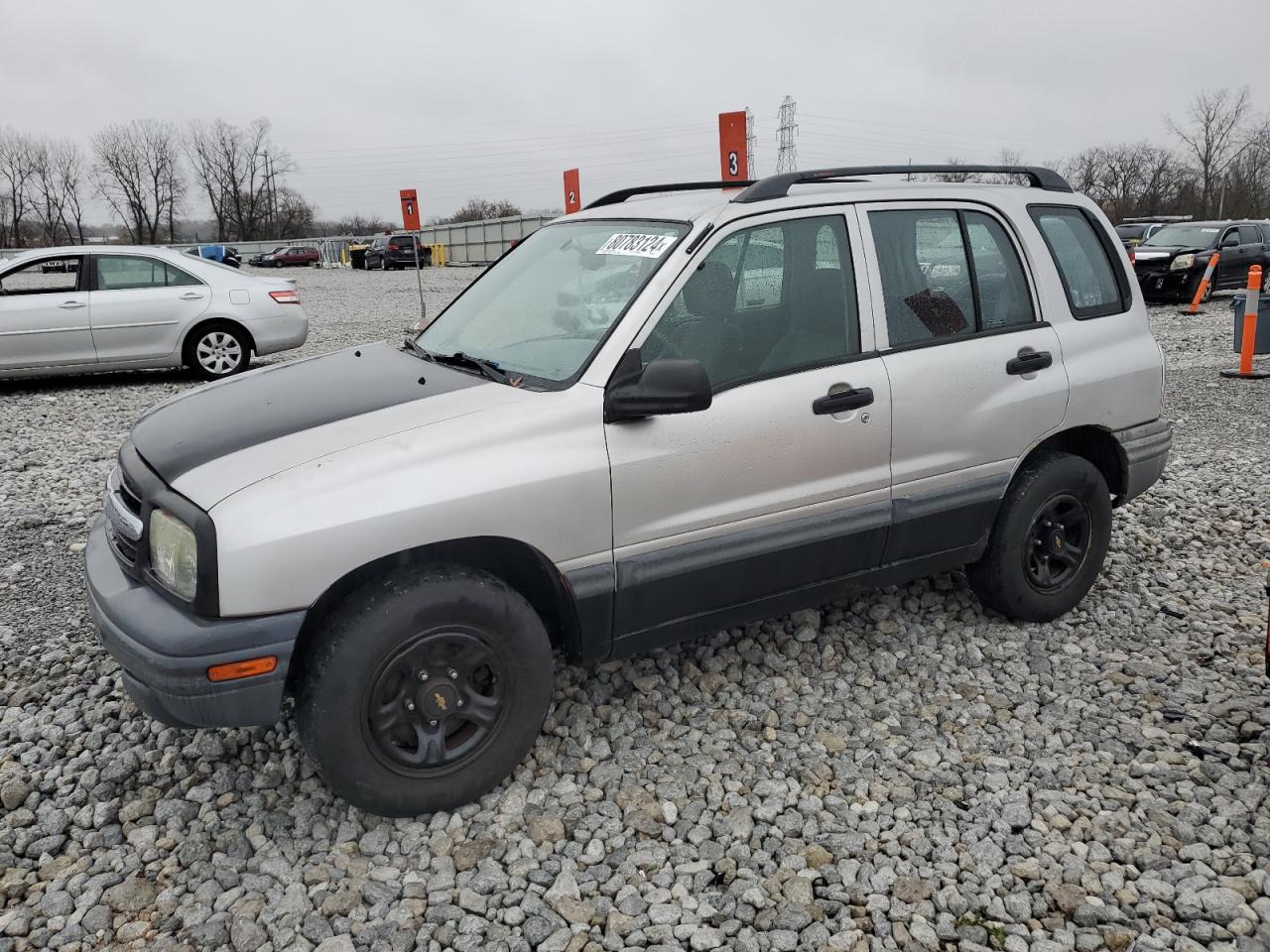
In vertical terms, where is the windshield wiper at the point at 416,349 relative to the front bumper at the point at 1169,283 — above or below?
above

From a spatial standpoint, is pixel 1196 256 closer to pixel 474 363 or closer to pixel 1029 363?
pixel 1029 363

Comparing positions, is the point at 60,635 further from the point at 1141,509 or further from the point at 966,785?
the point at 1141,509

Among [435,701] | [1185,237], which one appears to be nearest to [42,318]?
[435,701]

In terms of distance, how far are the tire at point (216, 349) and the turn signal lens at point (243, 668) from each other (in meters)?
9.07

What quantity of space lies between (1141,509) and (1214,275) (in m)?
16.0

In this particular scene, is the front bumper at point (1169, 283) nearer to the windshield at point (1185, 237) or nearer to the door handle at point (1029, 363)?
the windshield at point (1185, 237)

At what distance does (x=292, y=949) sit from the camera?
2.65 metres

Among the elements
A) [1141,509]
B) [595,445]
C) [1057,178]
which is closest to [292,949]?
[595,445]

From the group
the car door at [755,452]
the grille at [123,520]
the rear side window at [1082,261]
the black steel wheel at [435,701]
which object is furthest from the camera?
the rear side window at [1082,261]

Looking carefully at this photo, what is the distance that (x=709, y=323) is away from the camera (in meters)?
3.45

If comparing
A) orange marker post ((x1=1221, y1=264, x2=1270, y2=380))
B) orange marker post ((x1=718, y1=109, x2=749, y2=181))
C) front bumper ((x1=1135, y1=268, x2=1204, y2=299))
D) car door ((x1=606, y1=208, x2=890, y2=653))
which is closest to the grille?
car door ((x1=606, y1=208, x2=890, y2=653))

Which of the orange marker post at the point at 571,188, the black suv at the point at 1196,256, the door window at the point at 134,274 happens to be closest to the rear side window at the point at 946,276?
the door window at the point at 134,274

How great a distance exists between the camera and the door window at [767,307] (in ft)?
11.1

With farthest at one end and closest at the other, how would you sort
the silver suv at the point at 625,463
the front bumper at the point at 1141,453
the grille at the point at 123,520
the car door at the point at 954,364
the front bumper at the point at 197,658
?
the front bumper at the point at 1141,453 < the car door at the point at 954,364 < the grille at the point at 123,520 < the silver suv at the point at 625,463 < the front bumper at the point at 197,658
